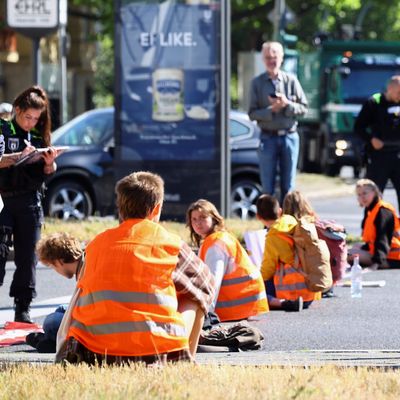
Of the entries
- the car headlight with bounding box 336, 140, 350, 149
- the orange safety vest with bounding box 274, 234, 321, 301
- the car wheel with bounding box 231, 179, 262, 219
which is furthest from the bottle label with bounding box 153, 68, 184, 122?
the car headlight with bounding box 336, 140, 350, 149

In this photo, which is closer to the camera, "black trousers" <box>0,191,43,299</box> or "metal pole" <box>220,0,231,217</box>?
"black trousers" <box>0,191,43,299</box>

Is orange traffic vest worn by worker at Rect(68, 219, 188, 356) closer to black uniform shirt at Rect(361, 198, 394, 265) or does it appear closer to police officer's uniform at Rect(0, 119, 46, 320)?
police officer's uniform at Rect(0, 119, 46, 320)

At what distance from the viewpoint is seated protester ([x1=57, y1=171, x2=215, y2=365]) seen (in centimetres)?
680

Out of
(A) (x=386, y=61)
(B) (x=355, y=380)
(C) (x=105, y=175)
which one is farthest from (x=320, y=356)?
(A) (x=386, y=61)

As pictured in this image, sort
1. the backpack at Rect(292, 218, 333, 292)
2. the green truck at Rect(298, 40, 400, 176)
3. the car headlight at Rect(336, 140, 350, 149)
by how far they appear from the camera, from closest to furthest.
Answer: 1. the backpack at Rect(292, 218, 333, 292)
2. the green truck at Rect(298, 40, 400, 176)
3. the car headlight at Rect(336, 140, 350, 149)

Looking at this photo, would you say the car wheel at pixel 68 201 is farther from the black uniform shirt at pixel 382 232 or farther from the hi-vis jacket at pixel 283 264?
the hi-vis jacket at pixel 283 264

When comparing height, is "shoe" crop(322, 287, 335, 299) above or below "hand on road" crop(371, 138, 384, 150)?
below

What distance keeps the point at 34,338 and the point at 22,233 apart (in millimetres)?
1058

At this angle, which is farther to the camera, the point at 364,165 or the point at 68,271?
the point at 364,165

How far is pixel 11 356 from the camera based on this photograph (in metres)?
8.22

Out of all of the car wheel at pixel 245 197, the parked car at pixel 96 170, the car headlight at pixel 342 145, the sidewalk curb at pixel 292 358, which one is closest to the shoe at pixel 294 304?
the sidewalk curb at pixel 292 358

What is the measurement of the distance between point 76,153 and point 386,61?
13.2m

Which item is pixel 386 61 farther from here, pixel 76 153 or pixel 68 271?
pixel 68 271

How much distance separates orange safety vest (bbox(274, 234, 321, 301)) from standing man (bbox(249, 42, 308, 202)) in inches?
139
